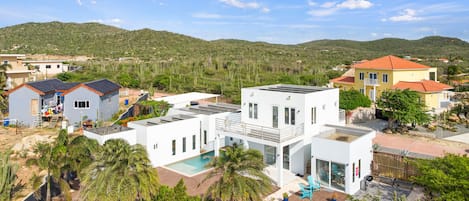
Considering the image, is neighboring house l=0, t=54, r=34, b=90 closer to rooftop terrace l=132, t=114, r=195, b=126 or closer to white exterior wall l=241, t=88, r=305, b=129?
rooftop terrace l=132, t=114, r=195, b=126

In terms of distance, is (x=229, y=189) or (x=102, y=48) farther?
(x=102, y=48)

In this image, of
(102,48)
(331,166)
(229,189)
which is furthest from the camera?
(102,48)

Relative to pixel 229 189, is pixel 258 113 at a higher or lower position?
higher

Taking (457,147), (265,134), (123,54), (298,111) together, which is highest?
(123,54)

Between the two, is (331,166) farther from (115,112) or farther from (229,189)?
(115,112)

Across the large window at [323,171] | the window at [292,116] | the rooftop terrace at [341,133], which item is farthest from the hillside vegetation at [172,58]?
the large window at [323,171]

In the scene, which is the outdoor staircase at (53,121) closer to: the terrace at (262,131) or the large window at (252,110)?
the terrace at (262,131)

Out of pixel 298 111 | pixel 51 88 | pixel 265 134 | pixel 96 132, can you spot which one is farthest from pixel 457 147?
pixel 51 88
